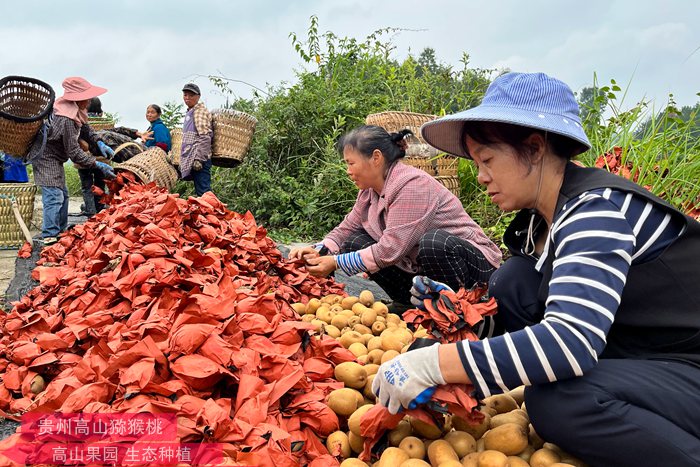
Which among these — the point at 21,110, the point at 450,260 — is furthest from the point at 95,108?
the point at 450,260

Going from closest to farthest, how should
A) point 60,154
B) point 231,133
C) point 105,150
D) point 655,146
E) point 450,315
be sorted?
point 450,315 → point 655,146 → point 60,154 → point 231,133 → point 105,150

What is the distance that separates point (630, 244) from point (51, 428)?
1482mm

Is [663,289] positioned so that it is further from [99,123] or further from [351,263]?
[99,123]

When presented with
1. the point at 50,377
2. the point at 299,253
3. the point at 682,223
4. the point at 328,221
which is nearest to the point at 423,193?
the point at 299,253

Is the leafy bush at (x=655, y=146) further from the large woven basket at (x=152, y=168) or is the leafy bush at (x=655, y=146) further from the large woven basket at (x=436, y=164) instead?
the large woven basket at (x=152, y=168)

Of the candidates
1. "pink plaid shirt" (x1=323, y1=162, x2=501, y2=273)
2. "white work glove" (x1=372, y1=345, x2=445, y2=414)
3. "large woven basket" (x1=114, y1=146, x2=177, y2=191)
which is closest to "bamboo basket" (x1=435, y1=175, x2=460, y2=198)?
"pink plaid shirt" (x1=323, y1=162, x2=501, y2=273)

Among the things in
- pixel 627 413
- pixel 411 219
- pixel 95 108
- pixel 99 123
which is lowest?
pixel 627 413

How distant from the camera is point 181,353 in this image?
1.56m

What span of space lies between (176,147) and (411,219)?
5.03 metres

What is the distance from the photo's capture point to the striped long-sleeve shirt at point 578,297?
1109 mm

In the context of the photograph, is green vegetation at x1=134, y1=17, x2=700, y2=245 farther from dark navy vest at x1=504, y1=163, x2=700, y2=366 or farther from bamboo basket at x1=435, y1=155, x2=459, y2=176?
dark navy vest at x1=504, y1=163, x2=700, y2=366

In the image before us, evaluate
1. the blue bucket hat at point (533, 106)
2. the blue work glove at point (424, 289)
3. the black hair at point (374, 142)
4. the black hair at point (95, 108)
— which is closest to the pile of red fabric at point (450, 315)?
the blue work glove at point (424, 289)

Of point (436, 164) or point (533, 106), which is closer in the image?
point (533, 106)

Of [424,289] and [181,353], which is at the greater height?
[424,289]
